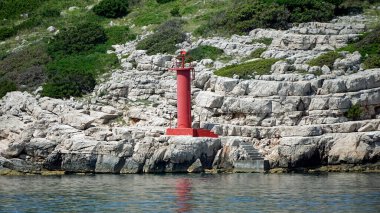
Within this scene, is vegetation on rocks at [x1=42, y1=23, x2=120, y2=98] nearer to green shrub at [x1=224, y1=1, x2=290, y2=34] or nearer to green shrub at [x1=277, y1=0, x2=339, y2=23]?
green shrub at [x1=224, y1=1, x2=290, y2=34]

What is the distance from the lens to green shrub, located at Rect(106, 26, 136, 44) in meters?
54.5

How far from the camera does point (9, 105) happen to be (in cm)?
4750

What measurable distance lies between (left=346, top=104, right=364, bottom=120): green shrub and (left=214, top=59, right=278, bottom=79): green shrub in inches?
160

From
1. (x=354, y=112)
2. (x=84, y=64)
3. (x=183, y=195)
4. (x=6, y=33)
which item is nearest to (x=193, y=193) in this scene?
(x=183, y=195)

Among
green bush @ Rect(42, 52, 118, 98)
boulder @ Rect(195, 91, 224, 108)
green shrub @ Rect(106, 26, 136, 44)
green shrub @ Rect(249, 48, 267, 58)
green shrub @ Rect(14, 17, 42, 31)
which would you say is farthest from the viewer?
green shrub @ Rect(14, 17, 42, 31)

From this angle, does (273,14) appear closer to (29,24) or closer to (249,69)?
(249,69)

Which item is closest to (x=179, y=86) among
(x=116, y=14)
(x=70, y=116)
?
(x=70, y=116)

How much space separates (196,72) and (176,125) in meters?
3.93

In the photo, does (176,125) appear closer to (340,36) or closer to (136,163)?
(136,163)

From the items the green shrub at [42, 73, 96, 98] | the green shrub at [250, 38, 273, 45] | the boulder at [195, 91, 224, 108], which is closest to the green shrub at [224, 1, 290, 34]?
the green shrub at [250, 38, 273, 45]

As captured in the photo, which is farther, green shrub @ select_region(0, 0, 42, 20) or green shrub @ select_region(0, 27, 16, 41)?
green shrub @ select_region(0, 0, 42, 20)

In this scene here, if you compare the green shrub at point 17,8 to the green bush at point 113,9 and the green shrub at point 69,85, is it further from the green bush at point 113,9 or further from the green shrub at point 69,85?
the green shrub at point 69,85

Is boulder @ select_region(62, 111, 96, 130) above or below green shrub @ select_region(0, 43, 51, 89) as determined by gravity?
below

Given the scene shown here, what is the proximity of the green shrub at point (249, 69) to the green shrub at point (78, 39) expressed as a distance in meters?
9.54
